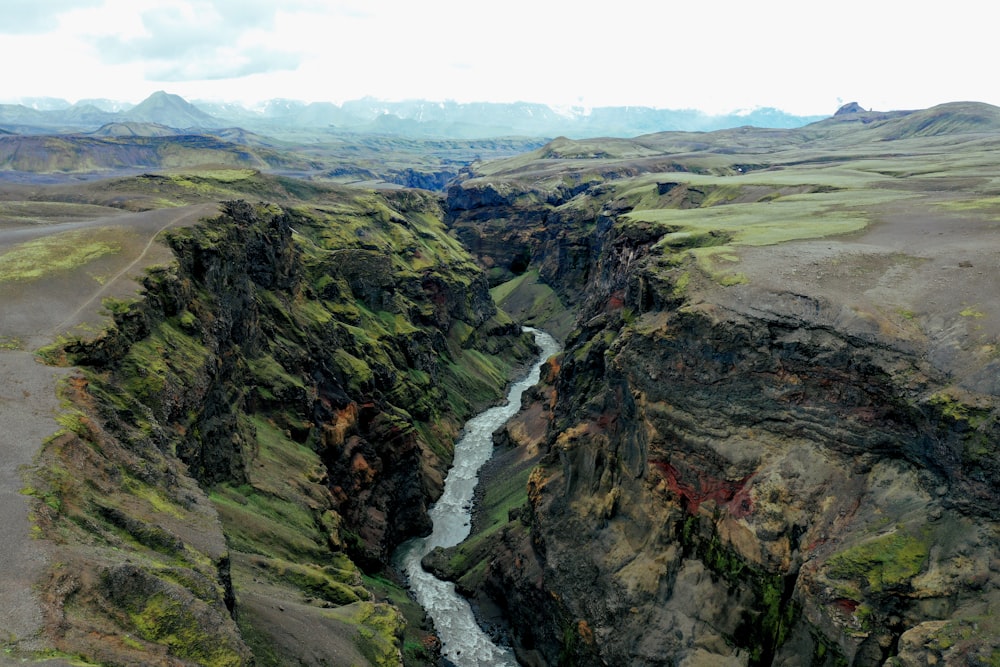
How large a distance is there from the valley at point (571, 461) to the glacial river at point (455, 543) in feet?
7.72

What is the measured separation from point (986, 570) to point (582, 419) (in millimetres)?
38409

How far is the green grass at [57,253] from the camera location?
51.7 m

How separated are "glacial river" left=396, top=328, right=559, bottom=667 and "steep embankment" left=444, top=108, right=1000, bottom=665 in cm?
310

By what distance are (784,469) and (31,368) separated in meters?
51.1

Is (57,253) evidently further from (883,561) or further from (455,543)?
(883,561)

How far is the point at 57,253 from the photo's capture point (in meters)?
55.8

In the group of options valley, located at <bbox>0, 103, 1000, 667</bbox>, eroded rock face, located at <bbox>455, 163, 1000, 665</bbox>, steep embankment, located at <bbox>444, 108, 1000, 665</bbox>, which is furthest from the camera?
steep embankment, located at <bbox>444, 108, 1000, 665</bbox>

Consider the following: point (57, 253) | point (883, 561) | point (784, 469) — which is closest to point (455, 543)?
point (784, 469)

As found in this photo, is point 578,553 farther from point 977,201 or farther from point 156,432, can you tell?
point 977,201

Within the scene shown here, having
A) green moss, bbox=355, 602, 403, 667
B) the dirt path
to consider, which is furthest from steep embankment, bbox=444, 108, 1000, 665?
the dirt path

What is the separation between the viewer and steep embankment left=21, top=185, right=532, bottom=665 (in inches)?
1053

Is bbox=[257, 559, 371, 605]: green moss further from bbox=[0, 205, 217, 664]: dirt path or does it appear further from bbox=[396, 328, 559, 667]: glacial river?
bbox=[0, 205, 217, 664]: dirt path

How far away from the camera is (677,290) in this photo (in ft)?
193

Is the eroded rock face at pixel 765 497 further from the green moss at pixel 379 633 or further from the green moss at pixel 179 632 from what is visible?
the green moss at pixel 179 632
